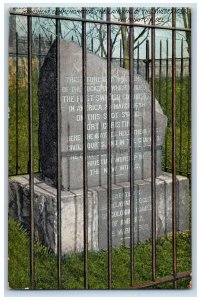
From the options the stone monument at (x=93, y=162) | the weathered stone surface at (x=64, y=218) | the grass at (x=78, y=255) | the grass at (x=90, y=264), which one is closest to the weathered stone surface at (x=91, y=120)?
the stone monument at (x=93, y=162)

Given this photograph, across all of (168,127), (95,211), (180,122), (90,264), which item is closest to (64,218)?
(95,211)

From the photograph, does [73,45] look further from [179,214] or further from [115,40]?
[179,214]

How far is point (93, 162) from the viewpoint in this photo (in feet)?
13.2

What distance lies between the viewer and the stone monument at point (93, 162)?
3.81m

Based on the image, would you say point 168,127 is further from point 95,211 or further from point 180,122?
point 95,211

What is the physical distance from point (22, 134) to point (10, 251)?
3.31 feet

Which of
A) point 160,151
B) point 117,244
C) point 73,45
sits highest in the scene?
point 73,45

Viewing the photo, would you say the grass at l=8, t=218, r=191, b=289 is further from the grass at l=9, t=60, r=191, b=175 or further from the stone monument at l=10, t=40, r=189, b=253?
the grass at l=9, t=60, r=191, b=175

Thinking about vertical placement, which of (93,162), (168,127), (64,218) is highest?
(168,127)

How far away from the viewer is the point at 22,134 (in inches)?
161

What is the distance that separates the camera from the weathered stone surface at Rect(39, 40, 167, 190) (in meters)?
3.78

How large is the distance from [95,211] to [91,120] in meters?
0.64
